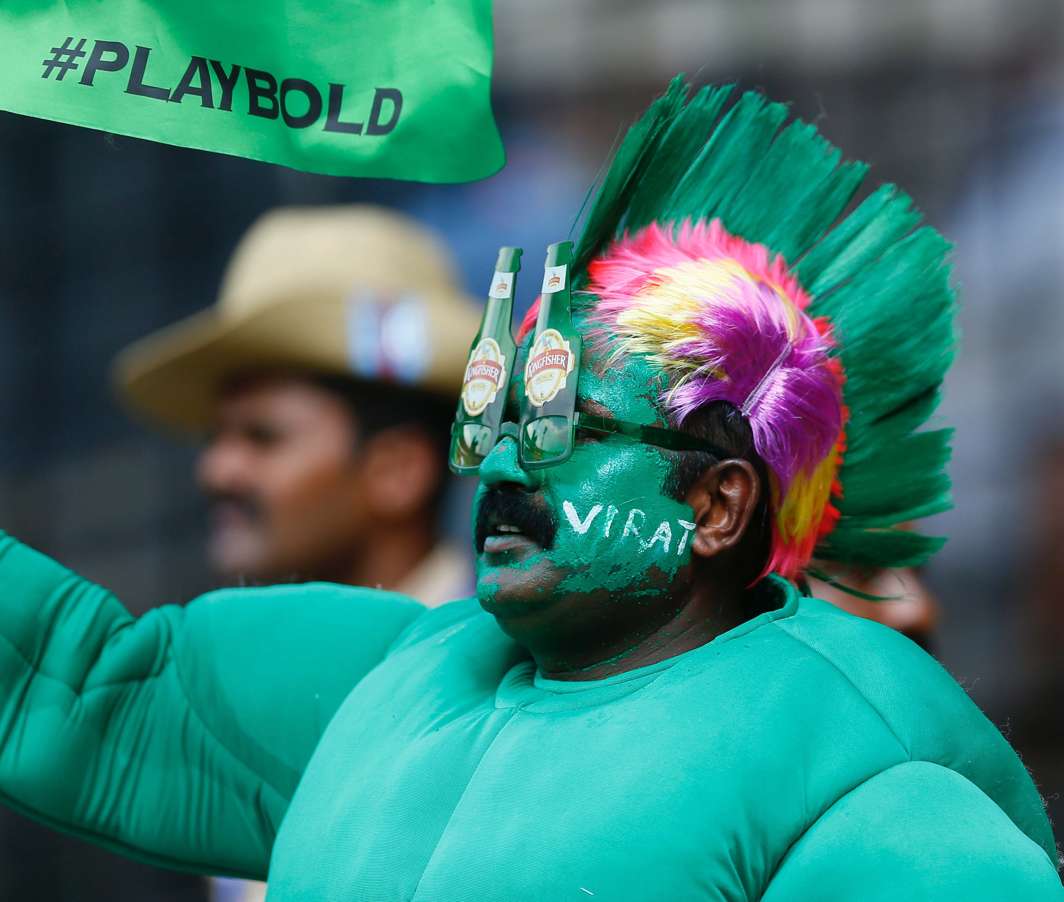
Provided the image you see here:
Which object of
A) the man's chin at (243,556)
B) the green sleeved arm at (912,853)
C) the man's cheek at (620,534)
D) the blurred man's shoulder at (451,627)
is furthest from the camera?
the man's chin at (243,556)

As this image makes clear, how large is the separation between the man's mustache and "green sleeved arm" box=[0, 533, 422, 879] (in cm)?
46

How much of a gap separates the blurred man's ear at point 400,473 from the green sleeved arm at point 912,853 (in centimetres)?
249

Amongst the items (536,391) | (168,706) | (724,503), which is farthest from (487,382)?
(168,706)

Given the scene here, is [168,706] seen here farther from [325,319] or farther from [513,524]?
[325,319]

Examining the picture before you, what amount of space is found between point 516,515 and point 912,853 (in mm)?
606

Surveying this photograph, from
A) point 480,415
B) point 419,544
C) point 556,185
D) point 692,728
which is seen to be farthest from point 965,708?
point 556,185

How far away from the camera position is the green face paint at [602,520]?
6.98ft

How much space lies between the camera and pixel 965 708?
2.12m

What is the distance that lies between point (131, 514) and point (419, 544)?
9.18ft

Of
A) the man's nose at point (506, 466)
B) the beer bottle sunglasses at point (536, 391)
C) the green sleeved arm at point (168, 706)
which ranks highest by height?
the beer bottle sunglasses at point (536, 391)

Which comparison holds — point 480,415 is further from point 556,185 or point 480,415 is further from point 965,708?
point 556,185

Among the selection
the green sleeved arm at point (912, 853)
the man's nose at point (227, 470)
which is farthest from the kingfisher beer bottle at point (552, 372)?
the man's nose at point (227, 470)

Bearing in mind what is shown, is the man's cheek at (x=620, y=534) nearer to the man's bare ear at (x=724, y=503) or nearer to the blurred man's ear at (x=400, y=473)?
the man's bare ear at (x=724, y=503)

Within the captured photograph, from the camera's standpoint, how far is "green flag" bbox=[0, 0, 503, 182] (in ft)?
7.38
